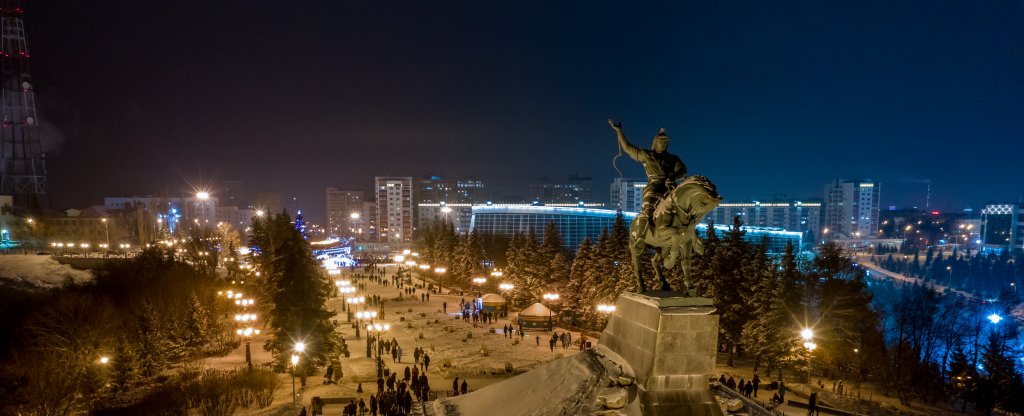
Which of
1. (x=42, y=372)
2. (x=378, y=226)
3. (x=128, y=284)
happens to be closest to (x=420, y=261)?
(x=128, y=284)

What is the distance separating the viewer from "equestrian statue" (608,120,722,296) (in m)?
8.97

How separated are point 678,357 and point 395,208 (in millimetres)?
132278

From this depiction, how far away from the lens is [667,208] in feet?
30.3

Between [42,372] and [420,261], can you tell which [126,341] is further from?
[420,261]

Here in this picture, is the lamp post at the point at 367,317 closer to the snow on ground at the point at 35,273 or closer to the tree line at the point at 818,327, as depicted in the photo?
the tree line at the point at 818,327

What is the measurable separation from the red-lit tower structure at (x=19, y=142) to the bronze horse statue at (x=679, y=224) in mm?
82896

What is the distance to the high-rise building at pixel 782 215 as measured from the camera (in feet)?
428

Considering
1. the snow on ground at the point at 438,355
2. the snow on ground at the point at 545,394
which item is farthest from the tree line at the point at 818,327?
the snow on ground at the point at 545,394

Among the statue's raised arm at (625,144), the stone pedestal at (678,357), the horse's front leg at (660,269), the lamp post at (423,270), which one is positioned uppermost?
the statue's raised arm at (625,144)

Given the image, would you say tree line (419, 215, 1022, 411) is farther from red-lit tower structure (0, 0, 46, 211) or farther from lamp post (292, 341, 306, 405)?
red-lit tower structure (0, 0, 46, 211)

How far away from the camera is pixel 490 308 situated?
34.1m

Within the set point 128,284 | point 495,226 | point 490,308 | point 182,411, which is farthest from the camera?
point 495,226

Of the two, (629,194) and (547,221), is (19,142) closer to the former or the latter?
(547,221)

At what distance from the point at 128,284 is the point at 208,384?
18255mm
